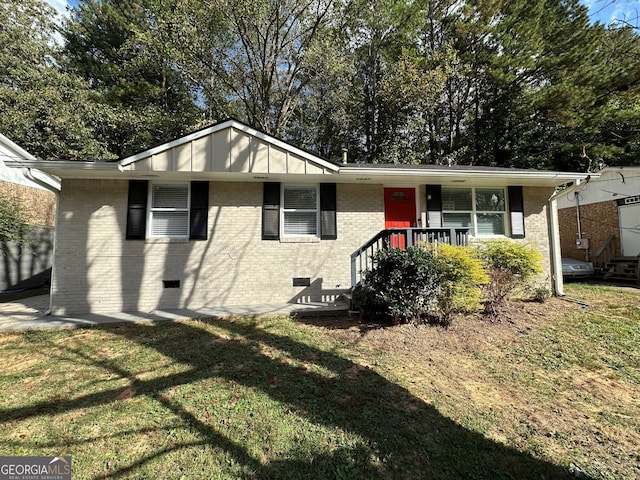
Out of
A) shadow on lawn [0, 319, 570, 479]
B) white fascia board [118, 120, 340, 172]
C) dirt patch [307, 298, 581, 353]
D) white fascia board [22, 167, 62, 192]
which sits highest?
white fascia board [118, 120, 340, 172]

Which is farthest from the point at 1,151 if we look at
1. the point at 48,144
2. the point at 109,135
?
the point at 109,135

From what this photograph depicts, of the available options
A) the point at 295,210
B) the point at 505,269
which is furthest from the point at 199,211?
the point at 505,269

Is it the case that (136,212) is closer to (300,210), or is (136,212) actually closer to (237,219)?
(237,219)

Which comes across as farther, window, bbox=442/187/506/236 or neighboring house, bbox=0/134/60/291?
neighboring house, bbox=0/134/60/291

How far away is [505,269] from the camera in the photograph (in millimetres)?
5465

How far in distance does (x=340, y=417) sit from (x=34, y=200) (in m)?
14.2

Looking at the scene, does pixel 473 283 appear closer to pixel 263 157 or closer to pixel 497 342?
pixel 497 342

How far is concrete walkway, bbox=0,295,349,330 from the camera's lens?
17.4 feet

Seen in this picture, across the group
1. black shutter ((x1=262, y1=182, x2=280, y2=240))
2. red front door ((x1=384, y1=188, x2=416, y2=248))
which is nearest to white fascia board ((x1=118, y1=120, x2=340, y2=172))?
black shutter ((x1=262, y1=182, x2=280, y2=240))

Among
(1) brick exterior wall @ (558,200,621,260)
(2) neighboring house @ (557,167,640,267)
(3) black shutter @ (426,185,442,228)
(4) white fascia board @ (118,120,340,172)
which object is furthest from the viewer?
(1) brick exterior wall @ (558,200,621,260)

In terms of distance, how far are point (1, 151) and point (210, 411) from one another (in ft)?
44.2

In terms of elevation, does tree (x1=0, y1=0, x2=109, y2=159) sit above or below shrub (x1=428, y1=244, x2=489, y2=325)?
above

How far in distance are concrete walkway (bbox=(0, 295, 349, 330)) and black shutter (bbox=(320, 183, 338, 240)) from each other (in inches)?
63.7

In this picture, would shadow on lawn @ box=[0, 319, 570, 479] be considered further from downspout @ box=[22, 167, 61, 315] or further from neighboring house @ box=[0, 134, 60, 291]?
neighboring house @ box=[0, 134, 60, 291]
